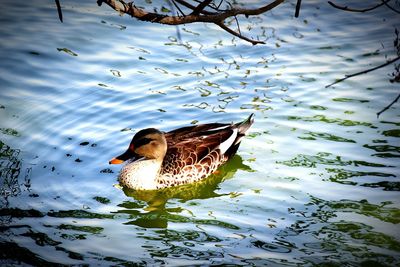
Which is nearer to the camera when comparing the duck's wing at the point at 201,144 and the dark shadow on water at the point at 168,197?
the dark shadow on water at the point at 168,197

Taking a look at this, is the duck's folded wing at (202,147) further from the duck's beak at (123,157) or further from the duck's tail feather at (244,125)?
the duck's beak at (123,157)

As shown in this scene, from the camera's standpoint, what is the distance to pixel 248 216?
305 inches

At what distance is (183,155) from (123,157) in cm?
89

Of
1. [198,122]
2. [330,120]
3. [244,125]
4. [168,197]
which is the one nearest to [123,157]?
[168,197]

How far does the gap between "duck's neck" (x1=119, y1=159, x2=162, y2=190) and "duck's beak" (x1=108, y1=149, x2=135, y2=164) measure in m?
0.21

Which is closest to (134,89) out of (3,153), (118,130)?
(118,130)

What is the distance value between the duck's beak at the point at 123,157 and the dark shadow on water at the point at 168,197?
408 millimetres

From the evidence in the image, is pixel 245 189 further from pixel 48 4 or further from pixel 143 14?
pixel 48 4

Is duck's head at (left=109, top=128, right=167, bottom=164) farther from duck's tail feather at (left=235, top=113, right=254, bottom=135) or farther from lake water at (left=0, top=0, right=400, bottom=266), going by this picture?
duck's tail feather at (left=235, top=113, right=254, bottom=135)

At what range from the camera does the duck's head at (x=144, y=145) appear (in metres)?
8.65

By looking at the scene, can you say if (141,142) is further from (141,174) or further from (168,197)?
(168,197)

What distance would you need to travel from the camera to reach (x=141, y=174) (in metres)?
8.80

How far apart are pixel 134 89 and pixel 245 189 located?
304 centimetres

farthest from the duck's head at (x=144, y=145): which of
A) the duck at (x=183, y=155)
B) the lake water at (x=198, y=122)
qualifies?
the lake water at (x=198, y=122)
